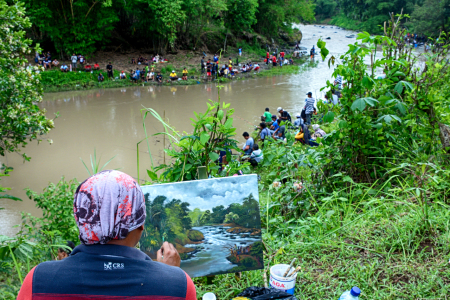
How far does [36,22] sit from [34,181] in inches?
594

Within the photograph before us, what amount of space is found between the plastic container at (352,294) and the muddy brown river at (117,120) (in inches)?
84.6

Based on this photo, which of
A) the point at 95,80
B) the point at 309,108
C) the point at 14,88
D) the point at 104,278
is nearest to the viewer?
the point at 104,278

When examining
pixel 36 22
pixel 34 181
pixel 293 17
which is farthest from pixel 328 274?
pixel 293 17

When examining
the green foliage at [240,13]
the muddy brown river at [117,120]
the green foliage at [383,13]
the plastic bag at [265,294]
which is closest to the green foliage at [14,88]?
the muddy brown river at [117,120]

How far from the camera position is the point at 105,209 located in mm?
1088

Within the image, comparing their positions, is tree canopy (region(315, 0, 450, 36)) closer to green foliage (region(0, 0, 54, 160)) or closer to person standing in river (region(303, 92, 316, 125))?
person standing in river (region(303, 92, 316, 125))

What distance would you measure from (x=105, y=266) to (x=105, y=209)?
173 millimetres

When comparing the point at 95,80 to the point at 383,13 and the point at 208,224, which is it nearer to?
the point at 208,224

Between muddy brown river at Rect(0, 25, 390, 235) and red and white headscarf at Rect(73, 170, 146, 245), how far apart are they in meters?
2.26

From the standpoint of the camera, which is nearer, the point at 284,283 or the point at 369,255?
the point at 284,283

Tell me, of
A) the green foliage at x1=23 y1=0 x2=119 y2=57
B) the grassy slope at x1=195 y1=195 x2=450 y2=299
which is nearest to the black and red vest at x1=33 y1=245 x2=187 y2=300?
the grassy slope at x1=195 y1=195 x2=450 y2=299

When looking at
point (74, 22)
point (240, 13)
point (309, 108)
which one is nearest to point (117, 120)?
point (309, 108)

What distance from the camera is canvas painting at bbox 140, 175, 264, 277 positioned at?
2443mm

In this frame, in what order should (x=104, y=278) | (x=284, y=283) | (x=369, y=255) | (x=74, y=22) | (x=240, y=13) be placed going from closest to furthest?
1. (x=104, y=278)
2. (x=284, y=283)
3. (x=369, y=255)
4. (x=74, y=22)
5. (x=240, y=13)
